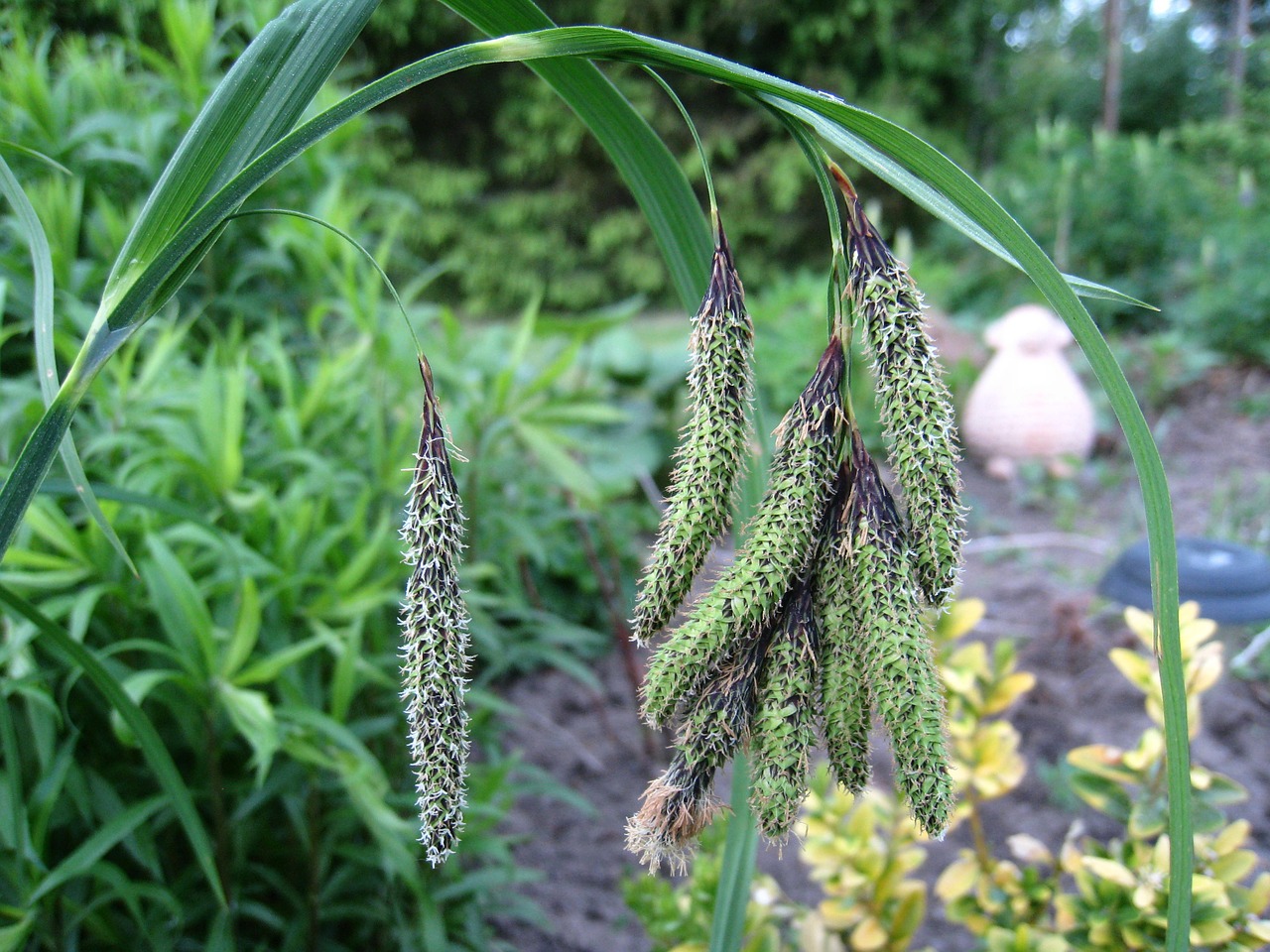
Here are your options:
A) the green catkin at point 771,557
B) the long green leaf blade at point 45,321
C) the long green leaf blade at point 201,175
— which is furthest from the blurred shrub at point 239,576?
the green catkin at point 771,557

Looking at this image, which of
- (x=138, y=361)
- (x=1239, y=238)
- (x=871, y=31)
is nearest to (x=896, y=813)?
(x=138, y=361)

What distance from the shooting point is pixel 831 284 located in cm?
65

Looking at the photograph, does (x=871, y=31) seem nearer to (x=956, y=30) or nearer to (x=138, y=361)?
(x=956, y=30)

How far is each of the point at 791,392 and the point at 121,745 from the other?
2.96m

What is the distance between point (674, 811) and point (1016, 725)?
6.90 feet

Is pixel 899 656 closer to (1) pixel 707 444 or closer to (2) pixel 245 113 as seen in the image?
(1) pixel 707 444

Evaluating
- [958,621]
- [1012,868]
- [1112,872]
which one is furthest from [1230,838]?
[958,621]

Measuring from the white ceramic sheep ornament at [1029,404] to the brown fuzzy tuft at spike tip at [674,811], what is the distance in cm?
378

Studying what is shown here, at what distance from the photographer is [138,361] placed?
2.48 meters

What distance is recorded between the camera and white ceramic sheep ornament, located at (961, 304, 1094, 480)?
13.3 feet

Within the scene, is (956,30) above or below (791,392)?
above

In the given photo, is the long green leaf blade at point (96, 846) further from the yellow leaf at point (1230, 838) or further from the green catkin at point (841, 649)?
the yellow leaf at point (1230, 838)

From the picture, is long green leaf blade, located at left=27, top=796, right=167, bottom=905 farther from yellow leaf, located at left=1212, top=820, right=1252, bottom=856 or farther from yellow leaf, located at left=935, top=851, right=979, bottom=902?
yellow leaf, located at left=1212, top=820, right=1252, bottom=856

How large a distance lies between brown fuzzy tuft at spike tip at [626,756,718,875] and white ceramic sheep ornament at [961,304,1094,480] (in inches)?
149
